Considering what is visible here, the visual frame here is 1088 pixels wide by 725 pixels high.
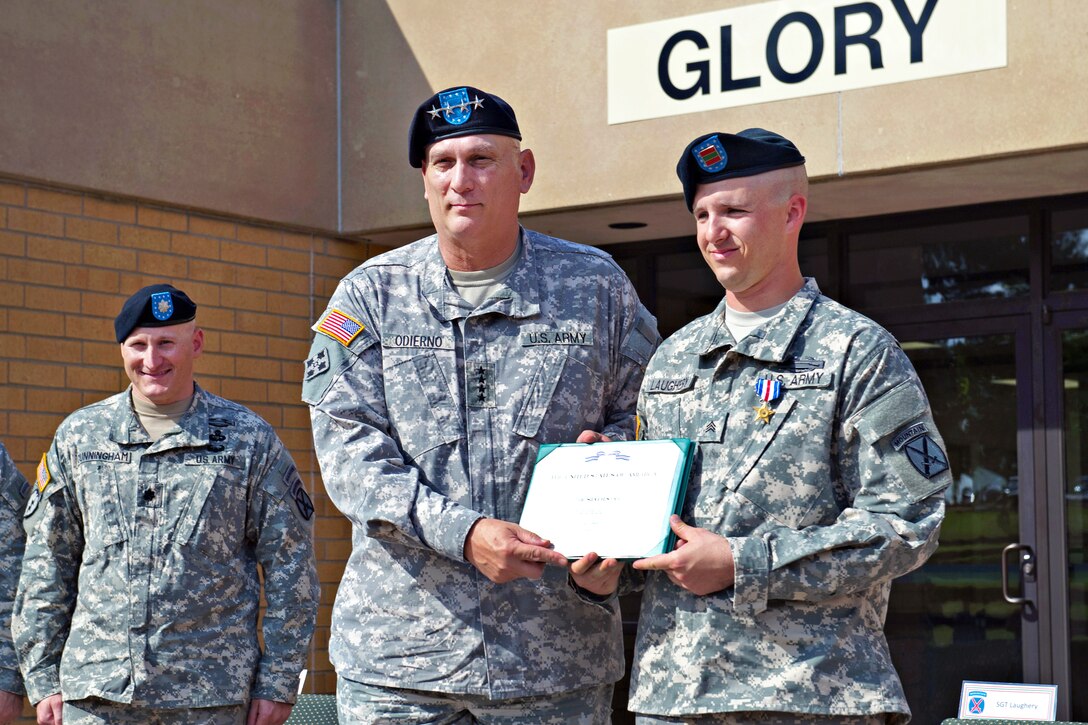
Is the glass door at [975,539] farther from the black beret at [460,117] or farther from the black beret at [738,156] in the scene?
the black beret at [738,156]

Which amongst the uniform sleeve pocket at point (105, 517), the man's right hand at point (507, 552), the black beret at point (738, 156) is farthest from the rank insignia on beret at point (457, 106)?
the uniform sleeve pocket at point (105, 517)

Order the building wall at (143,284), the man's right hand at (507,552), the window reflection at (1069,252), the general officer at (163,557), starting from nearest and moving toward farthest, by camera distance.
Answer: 1. the man's right hand at (507,552)
2. the general officer at (163,557)
3. the building wall at (143,284)
4. the window reflection at (1069,252)

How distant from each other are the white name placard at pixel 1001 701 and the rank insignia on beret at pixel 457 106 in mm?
4155

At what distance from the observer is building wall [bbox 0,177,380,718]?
7.38 metres

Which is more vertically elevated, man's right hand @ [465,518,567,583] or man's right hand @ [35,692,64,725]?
man's right hand @ [465,518,567,583]

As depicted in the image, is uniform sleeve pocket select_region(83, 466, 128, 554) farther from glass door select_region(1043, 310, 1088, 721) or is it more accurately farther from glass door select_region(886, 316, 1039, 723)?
glass door select_region(1043, 310, 1088, 721)

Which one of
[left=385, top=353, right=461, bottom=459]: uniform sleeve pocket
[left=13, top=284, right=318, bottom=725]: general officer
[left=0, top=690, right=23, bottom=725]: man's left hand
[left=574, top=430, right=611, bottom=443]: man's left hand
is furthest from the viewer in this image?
[left=0, top=690, right=23, bottom=725]: man's left hand

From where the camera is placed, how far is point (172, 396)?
496 cm

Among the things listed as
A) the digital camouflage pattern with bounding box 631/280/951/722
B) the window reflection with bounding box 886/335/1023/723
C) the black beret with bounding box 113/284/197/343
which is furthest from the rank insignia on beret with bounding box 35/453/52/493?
the window reflection with bounding box 886/335/1023/723

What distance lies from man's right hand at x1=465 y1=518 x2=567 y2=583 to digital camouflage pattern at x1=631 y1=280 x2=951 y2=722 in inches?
9.0

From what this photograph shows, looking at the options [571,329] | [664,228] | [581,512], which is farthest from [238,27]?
[581,512]

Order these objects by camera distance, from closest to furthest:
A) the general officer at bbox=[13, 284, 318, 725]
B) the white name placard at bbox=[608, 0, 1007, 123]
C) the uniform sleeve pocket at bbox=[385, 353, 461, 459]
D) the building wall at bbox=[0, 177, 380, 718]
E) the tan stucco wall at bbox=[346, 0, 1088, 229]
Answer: the uniform sleeve pocket at bbox=[385, 353, 461, 459]
the general officer at bbox=[13, 284, 318, 725]
the tan stucco wall at bbox=[346, 0, 1088, 229]
the white name placard at bbox=[608, 0, 1007, 123]
the building wall at bbox=[0, 177, 380, 718]

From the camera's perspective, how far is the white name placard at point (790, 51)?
709 cm

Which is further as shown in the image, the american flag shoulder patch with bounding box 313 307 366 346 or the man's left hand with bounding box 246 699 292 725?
the man's left hand with bounding box 246 699 292 725
